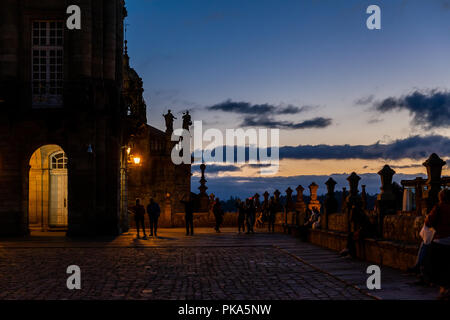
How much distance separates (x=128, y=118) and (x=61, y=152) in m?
3.61

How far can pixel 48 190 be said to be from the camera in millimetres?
30125

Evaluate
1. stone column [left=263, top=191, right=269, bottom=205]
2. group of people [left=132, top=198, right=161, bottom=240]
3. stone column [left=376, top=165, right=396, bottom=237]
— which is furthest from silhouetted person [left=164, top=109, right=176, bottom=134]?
stone column [left=376, top=165, right=396, bottom=237]

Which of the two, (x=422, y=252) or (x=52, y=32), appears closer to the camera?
(x=422, y=252)

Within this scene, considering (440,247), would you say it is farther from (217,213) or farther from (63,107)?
(217,213)

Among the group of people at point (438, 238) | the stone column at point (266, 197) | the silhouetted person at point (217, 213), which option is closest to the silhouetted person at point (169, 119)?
the stone column at point (266, 197)

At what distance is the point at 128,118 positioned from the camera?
29.9 m

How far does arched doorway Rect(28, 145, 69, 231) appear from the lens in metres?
29.9

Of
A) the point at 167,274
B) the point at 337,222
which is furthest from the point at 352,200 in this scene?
the point at 167,274

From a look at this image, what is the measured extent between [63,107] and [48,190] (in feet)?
16.3

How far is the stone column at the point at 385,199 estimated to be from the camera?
49.3 feet

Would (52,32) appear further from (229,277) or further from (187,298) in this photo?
(187,298)

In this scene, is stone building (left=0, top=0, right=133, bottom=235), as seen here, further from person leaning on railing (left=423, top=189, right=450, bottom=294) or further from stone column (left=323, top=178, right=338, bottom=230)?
person leaning on railing (left=423, top=189, right=450, bottom=294)

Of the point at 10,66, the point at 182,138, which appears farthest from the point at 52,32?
the point at 182,138

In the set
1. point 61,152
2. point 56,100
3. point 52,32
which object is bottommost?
point 61,152
